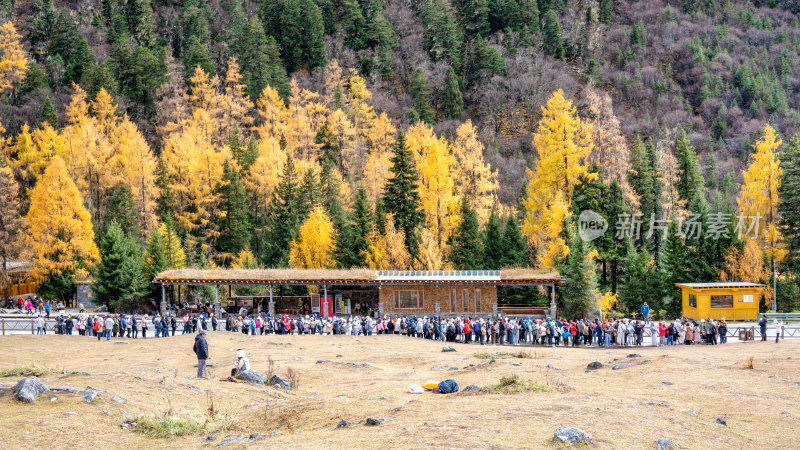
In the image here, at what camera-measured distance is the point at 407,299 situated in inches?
1588

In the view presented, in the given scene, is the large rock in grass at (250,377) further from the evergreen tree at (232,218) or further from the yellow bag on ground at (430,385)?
the evergreen tree at (232,218)

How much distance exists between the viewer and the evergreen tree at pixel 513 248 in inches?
→ 1916

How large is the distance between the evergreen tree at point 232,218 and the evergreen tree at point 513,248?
21.1 m

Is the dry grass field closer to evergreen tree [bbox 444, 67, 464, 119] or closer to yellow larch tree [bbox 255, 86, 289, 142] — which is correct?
yellow larch tree [bbox 255, 86, 289, 142]

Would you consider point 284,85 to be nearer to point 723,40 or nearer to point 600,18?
point 600,18

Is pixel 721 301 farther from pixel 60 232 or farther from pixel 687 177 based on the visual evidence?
pixel 60 232

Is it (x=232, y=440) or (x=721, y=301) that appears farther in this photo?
(x=721, y=301)

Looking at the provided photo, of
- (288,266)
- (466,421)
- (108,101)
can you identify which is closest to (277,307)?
(288,266)

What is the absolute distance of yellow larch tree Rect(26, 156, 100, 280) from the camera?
48809 mm

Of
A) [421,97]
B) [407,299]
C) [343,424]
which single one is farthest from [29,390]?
[421,97]

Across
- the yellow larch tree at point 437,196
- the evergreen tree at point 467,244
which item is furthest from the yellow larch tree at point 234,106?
the evergreen tree at point 467,244

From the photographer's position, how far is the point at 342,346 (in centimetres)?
3009

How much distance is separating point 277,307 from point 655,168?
31610 millimetres

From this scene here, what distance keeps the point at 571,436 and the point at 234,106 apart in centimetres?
6743
